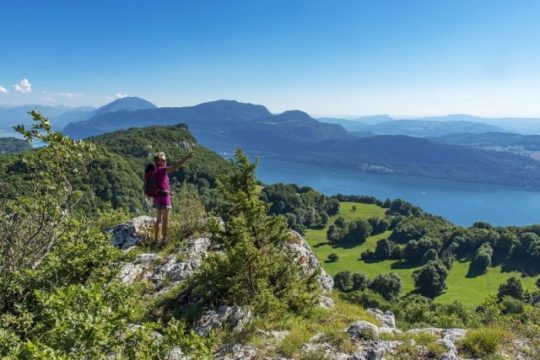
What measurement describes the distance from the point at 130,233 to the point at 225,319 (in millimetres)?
5912

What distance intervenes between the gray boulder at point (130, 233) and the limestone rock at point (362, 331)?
23.3 ft

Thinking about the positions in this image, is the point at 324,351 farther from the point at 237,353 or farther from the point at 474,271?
the point at 474,271

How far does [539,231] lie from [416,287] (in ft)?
160

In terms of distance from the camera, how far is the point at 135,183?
8725cm

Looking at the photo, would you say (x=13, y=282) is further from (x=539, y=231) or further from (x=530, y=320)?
(x=539, y=231)

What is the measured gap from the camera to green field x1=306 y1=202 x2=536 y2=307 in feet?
234

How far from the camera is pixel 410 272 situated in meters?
85.4

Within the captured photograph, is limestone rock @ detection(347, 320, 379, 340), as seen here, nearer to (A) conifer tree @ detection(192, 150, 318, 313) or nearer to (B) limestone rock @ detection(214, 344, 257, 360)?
(A) conifer tree @ detection(192, 150, 318, 313)

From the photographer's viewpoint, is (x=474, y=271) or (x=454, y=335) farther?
(x=474, y=271)

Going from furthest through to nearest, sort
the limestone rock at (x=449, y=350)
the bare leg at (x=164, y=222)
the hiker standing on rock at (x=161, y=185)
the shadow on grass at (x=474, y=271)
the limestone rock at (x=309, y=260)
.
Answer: the shadow on grass at (x=474, y=271)
the limestone rock at (x=309, y=260)
the bare leg at (x=164, y=222)
the hiker standing on rock at (x=161, y=185)
the limestone rock at (x=449, y=350)

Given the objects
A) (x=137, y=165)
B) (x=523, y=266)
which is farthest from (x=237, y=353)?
(x=137, y=165)

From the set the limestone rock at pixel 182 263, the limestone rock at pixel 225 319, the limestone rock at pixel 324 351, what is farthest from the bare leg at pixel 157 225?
the limestone rock at pixel 324 351

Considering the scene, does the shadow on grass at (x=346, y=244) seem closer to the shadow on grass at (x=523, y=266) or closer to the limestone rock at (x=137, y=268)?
the shadow on grass at (x=523, y=266)

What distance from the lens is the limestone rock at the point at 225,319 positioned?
23.3 ft
